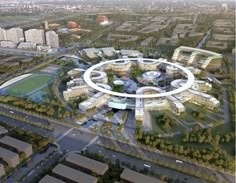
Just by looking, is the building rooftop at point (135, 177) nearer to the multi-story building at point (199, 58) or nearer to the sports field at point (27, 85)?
the sports field at point (27, 85)

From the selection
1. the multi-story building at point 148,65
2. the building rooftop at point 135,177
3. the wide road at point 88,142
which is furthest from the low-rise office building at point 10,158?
the multi-story building at point 148,65

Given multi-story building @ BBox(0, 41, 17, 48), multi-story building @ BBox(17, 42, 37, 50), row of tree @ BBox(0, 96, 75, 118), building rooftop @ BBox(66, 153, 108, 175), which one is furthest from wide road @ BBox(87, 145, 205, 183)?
multi-story building @ BBox(0, 41, 17, 48)

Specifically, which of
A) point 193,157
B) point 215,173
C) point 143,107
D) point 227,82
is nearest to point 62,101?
point 143,107

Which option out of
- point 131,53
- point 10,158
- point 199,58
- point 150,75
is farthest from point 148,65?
point 10,158

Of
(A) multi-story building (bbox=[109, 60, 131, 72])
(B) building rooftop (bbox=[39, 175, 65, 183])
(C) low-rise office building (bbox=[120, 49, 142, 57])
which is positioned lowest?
(B) building rooftop (bbox=[39, 175, 65, 183])

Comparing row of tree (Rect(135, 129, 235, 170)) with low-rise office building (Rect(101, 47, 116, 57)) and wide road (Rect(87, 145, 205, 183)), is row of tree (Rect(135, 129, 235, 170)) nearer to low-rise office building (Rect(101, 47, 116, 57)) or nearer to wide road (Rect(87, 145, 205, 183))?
wide road (Rect(87, 145, 205, 183))

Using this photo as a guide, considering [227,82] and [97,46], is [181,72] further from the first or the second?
[97,46]

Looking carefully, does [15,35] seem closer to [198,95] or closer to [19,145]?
[19,145]
